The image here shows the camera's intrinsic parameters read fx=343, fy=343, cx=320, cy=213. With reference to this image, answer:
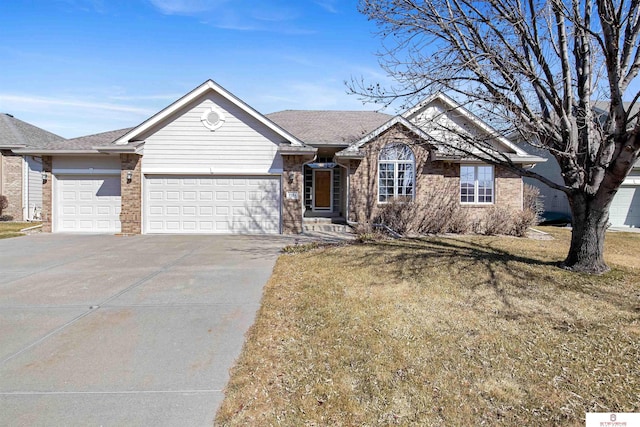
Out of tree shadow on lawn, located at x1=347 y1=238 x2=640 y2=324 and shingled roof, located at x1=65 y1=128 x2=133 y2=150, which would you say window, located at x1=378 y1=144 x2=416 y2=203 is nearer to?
tree shadow on lawn, located at x1=347 y1=238 x2=640 y2=324

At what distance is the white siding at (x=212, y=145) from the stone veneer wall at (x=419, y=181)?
3516mm

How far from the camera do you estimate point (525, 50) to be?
7.90 metres

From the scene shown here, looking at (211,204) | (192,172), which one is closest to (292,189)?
(211,204)

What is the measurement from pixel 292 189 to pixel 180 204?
451cm

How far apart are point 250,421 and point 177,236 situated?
1140cm

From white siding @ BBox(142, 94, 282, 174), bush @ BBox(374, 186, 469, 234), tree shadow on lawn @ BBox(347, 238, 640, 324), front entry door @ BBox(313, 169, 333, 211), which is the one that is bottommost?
tree shadow on lawn @ BBox(347, 238, 640, 324)

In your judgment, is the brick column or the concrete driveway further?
the brick column

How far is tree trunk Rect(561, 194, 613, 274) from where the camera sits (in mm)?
7133

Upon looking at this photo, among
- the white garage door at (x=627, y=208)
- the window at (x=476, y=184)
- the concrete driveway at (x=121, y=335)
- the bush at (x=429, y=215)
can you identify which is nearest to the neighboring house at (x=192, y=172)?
the window at (x=476, y=184)

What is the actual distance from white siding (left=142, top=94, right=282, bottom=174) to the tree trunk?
985cm

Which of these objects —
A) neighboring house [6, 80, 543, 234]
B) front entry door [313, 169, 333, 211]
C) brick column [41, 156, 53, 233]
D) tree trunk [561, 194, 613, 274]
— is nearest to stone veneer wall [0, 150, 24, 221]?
neighboring house [6, 80, 543, 234]

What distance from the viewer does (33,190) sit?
19.8 meters

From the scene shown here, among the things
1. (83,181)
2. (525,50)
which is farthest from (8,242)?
(525,50)

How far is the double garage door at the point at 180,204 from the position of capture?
13672 mm
